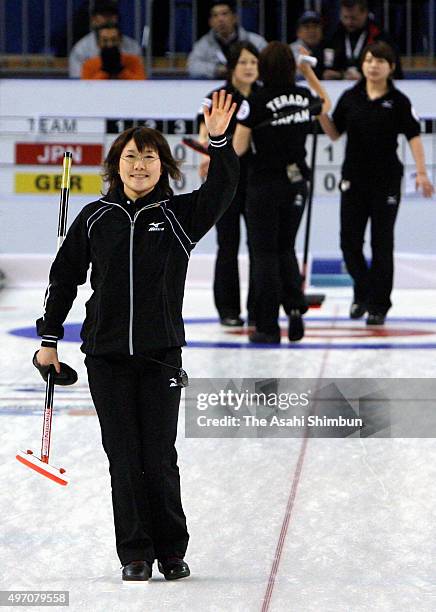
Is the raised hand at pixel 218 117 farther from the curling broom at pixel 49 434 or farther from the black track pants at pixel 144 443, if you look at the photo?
the black track pants at pixel 144 443

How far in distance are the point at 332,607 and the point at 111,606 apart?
55 cm

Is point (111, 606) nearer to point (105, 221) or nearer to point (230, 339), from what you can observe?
point (105, 221)

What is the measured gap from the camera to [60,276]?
3.77 metres

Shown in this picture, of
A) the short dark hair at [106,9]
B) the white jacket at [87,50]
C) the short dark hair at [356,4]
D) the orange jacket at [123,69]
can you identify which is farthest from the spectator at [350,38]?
the short dark hair at [106,9]

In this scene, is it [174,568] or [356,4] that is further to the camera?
[356,4]

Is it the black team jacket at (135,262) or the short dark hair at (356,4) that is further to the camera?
the short dark hair at (356,4)

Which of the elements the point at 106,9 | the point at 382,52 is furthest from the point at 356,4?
the point at 382,52

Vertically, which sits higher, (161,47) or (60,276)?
(161,47)

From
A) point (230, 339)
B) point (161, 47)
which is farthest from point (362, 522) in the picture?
point (161, 47)

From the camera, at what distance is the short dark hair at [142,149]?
3.78 meters

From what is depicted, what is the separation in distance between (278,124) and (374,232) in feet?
4.86

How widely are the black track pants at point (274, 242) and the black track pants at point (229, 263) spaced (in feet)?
1.60

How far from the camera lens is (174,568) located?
363 cm
